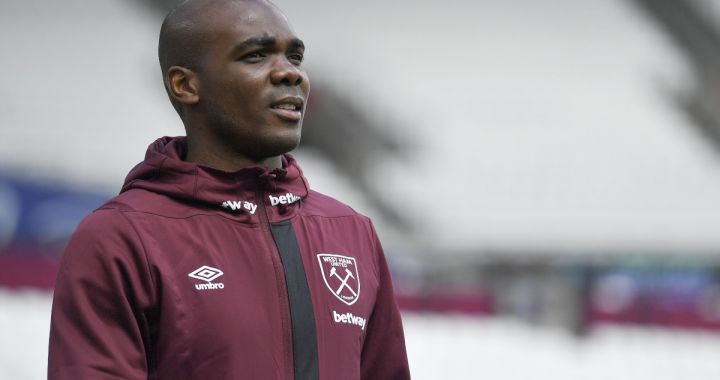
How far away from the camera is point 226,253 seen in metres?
1.29

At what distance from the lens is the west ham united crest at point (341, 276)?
1357 mm

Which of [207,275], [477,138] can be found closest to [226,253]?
[207,275]

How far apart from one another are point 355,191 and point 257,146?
22.2ft

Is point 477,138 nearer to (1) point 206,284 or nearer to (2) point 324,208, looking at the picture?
(2) point 324,208

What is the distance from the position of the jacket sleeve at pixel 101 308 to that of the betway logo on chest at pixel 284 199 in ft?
0.61

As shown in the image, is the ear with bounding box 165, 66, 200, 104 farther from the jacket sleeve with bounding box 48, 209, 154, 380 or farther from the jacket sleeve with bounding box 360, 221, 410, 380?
the jacket sleeve with bounding box 360, 221, 410, 380

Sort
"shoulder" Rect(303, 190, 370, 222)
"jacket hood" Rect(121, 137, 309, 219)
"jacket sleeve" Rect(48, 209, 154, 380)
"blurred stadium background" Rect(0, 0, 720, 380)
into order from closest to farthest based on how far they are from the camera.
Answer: "jacket sleeve" Rect(48, 209, 154, 380), "jacket hood" Rect(121, 137, 309, 219), "shoulder" Rect(303, 190, 370, 222), "blurred stadium background" Rect(0, 0, 720, 380)

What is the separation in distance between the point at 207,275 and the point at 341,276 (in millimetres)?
190

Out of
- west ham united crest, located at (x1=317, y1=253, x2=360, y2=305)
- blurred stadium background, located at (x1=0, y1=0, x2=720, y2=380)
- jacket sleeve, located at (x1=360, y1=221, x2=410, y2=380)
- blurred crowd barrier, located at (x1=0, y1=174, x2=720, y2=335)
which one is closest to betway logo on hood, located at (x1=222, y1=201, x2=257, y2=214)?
west ham united crest, located at (x1=317, y1=253, x2=360, y2=305)

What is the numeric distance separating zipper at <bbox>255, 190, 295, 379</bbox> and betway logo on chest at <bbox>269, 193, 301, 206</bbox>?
12mm

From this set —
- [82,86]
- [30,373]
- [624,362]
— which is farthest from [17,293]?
[82,86]

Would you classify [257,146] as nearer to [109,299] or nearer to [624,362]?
[109,299]

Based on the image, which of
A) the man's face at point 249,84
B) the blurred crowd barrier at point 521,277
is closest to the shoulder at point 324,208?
the man's face at point 249,84

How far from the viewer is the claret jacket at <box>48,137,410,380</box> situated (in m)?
1.22
